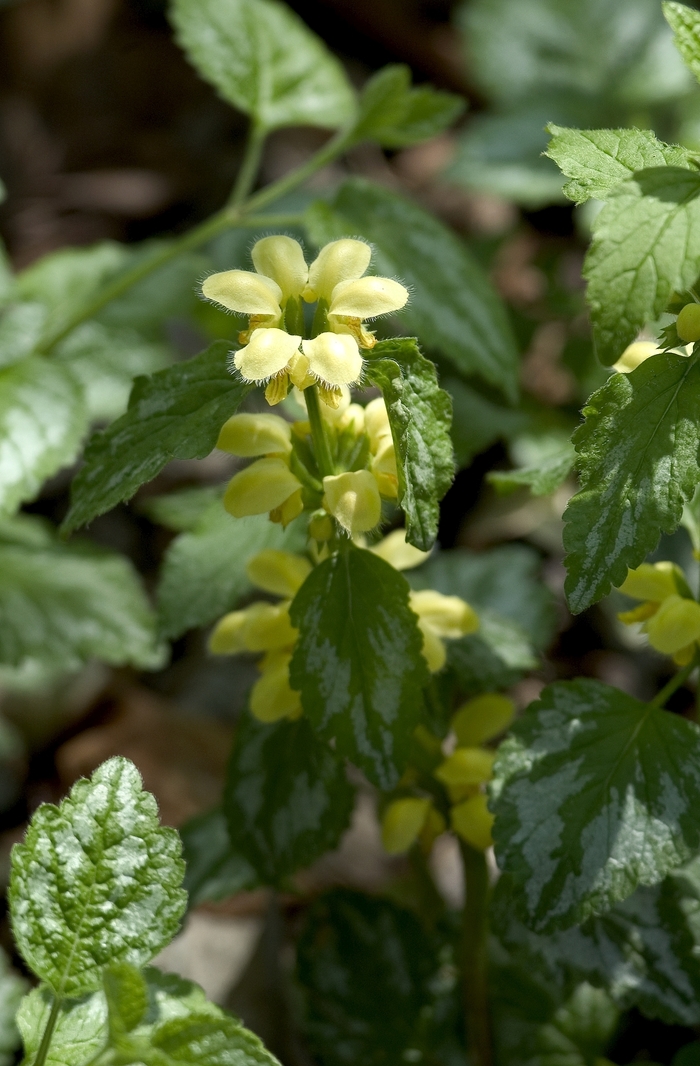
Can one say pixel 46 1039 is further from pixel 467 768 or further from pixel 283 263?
pixel 283 263

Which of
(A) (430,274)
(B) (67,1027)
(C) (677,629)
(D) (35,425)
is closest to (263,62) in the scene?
(A) (430,274)

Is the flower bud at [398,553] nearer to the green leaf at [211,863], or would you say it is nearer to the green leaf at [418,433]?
the green leaf at [418,433]

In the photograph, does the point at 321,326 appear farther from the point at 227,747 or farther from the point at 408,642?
the point at 227,747

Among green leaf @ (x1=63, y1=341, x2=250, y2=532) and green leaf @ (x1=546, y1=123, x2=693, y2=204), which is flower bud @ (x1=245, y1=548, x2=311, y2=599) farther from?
green leaf @ (x1=546, y1=123, x2=693, y2=204)

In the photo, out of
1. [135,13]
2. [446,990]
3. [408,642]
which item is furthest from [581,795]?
[135,13]

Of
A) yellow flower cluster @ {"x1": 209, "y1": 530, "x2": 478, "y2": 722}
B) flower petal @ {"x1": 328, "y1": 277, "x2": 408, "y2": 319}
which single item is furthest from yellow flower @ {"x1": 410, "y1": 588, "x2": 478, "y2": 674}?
flower petal @ {"x1": 328, "y1": 277, "x2": 408, "y2": 319}

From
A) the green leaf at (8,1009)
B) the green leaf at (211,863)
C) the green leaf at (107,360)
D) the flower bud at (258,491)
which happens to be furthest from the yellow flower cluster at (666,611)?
the green leaf at (107,360)
